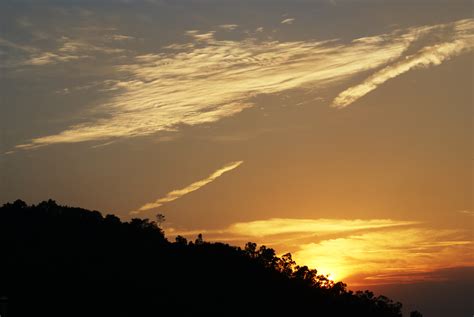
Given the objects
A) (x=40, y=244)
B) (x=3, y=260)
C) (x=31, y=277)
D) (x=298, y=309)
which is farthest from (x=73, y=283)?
(x=298, y=309)

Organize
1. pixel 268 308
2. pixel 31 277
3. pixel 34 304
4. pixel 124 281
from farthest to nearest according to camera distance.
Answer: pixel 268 308
pixel 124 281
pixel 31 277
pixel 34 304

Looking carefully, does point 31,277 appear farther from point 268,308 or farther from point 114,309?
point 268,308

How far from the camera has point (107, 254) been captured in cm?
19462

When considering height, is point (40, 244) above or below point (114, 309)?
above

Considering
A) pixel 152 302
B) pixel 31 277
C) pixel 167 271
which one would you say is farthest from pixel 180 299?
pixel 31 277

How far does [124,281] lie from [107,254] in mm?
23820

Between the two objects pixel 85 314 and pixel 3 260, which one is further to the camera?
pixel 3 260

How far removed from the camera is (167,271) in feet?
637

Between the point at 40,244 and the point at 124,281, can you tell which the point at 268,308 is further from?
the point at 40,244

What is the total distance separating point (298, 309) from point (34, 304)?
255 feet

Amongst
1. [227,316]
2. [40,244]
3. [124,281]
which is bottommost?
[227,316]

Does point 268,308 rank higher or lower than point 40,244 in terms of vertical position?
lower

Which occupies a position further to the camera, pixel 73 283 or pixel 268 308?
pixel 268 308

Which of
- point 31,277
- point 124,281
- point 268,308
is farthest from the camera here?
point 268,308
